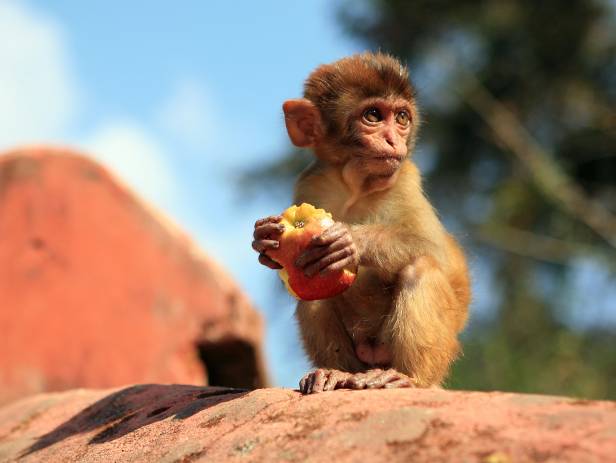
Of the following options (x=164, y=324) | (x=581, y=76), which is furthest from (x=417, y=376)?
(x=581, y=76)

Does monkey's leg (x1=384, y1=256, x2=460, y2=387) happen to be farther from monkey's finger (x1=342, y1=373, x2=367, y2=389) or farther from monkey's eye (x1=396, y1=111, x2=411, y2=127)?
monkey's eye (x1=396, y1=111, x2=411, y2=127)

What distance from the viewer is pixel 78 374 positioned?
36.3 ft

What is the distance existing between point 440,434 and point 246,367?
304 inches

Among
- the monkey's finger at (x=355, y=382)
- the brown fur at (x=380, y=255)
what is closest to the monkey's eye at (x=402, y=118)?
the brown fur at (x=380, y=255)

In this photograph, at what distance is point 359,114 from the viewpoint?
7.15 m

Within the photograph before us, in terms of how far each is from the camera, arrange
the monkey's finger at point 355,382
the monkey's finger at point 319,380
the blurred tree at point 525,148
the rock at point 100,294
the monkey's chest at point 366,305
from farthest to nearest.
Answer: the blurred tree at point 525,148 → the rock at point 100,294 → the monkey's chest at point 366,305 → the monkey's finger at point 355,382 → the monkey's finger at point 319,380

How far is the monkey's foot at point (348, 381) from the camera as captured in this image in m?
5.62

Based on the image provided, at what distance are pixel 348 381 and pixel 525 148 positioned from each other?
20.4 meters

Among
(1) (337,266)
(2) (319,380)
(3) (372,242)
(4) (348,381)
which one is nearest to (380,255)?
(3) (372,242)

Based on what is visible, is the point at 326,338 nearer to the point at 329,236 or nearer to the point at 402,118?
the point at 329,236

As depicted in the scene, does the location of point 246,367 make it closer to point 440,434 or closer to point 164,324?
point 164,324

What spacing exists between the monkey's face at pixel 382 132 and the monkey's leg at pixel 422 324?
2.49 feet

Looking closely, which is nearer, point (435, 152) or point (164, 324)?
point (164, 324)

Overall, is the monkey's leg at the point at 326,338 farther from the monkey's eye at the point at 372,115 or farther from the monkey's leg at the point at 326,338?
the monkey's eye at the point at 372,115
